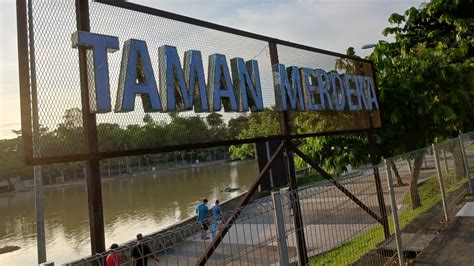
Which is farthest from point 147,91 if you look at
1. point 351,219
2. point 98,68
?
point 351,219

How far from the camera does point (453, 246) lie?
226 inches

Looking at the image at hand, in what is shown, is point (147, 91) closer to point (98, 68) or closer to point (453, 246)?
point (98, 68)

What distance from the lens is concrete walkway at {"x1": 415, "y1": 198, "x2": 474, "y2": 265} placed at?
525 centimetres

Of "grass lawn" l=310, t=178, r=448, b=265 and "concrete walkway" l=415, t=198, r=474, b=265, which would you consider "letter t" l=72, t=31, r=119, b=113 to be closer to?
"grass lawn" l=310, t=178, r=448, b=265

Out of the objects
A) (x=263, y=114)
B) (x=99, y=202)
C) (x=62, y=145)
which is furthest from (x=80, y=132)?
(x=263, y=114)

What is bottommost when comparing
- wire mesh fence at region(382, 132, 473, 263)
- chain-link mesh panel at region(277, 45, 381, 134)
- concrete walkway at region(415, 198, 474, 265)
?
concrete walkway at region(415, 198, 474, 265)

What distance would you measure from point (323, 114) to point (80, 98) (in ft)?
16.1

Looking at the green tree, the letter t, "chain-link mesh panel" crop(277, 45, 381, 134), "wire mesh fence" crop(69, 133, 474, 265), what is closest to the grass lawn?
"wire mesh fence" crop(69, 133, 474, 265)

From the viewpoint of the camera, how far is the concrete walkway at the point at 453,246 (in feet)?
17.2


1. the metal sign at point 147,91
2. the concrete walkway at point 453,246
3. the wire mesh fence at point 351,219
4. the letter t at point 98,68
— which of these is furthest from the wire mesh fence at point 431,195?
the letter t at point 98,68

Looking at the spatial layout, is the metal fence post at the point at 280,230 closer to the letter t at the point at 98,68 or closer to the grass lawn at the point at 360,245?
the letter t at the point at 98,68

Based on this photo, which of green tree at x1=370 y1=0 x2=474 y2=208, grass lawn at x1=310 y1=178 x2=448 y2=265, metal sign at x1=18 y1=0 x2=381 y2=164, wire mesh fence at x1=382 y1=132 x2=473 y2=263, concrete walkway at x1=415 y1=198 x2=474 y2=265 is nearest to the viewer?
metal sign at x1=18 y1=0 x2=381 y2=164

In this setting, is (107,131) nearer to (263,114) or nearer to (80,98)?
(80,98)

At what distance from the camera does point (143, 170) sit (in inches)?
4134
